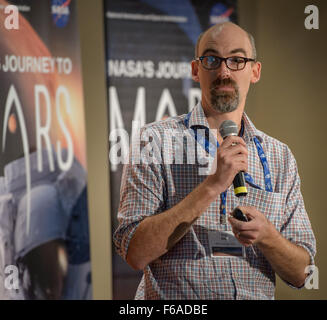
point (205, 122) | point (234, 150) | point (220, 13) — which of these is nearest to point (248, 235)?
point (234, 150)

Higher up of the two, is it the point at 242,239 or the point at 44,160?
the point at 44,160

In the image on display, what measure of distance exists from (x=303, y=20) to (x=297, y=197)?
96 centimetres

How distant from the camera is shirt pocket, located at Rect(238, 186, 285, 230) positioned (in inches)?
70.0

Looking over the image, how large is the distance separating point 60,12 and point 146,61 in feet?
2.44

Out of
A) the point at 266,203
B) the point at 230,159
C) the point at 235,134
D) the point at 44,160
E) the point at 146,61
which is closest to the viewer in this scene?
the point at 230,159

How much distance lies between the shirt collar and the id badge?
0.40 meters

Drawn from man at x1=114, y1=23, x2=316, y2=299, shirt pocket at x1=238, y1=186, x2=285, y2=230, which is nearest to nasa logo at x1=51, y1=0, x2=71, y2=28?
man at x1=114, y1=23, x2=316, y2=299

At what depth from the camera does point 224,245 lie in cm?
173

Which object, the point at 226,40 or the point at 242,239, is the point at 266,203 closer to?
the point at 242,239

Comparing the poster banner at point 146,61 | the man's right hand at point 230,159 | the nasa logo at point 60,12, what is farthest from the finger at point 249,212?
the nasa logo at point 60,12

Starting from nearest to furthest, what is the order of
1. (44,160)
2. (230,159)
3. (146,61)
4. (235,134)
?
(230,159) → (235,134) → (44,160) → (146,61)
